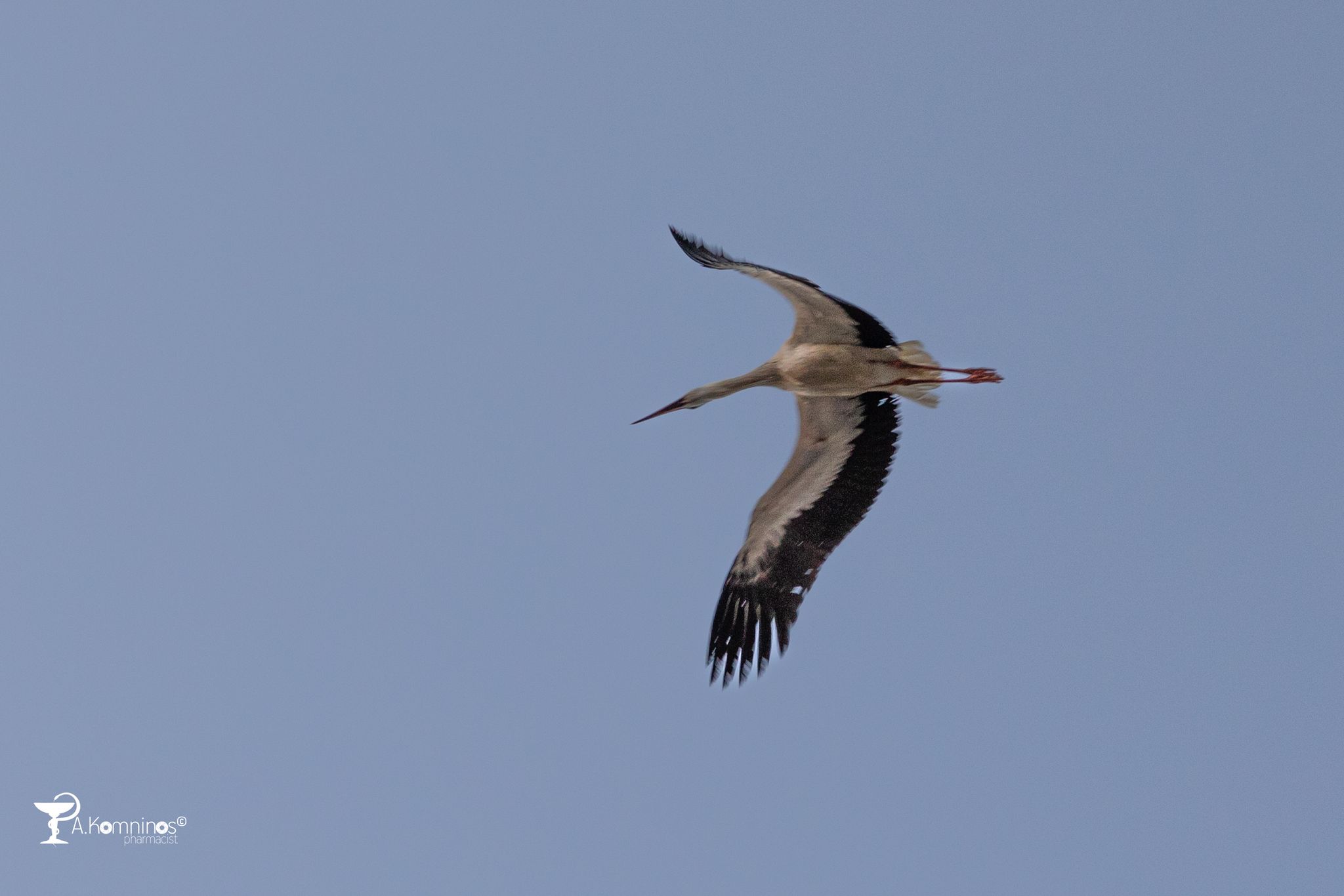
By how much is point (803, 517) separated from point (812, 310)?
189cm

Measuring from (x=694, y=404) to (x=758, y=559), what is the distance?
4.76 feet

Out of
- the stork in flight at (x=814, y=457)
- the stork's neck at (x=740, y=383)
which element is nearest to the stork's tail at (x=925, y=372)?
the stork in flight at (x=814, y=457)

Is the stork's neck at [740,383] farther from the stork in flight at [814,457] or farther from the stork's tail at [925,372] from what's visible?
the stork's tail at [925,372]

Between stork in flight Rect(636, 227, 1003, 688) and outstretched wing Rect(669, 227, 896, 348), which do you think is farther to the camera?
stork in flight Rect(636, 227, 1003, 688)

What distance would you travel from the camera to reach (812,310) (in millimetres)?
10180

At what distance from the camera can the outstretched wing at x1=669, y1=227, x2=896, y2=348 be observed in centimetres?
940

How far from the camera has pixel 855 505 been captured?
35.5 feet

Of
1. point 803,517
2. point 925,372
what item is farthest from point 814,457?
point 925,372

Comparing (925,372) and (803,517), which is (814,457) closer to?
(803,517)

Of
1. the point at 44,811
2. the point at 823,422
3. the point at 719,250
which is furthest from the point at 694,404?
the point at 44,811

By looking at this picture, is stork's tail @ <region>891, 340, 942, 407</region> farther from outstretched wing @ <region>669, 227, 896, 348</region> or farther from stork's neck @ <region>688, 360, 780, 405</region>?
stork's neck @ <region>688, 360, 780, 405</region>

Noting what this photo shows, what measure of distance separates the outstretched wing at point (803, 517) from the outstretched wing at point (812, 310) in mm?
673

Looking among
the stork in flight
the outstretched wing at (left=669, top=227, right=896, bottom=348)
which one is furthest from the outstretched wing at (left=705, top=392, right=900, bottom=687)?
the outstretched wing at (left=669, top=227, right=896, bottom=348)

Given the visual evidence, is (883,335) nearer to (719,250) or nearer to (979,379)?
(979,379)
